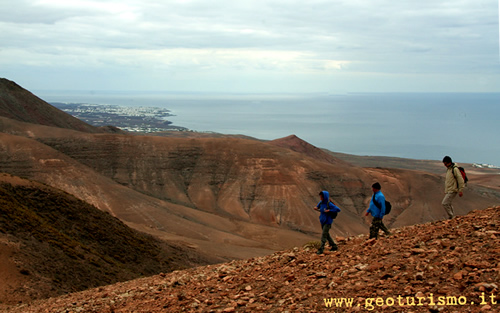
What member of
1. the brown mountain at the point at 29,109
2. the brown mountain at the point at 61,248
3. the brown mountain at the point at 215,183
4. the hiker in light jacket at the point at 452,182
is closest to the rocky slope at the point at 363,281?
the hiker in light jacket at the point at 452,182

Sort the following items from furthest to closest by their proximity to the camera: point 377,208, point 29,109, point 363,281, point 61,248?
point 29,109 < point 61,248 < point 377,208 < point 363,281

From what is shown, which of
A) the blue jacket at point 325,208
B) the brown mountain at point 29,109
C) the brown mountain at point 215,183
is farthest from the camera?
the brown mountain at point 29,109

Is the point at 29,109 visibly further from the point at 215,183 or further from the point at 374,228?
the point at 374,228

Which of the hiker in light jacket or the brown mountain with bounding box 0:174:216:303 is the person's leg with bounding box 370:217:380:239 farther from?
the brown mountain with bounding box 0:174:216:303

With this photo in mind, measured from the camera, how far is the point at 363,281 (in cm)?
813

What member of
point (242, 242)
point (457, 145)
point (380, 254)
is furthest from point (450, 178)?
point (457, 145)

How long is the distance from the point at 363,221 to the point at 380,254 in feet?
191

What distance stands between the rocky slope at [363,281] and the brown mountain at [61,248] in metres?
7.03

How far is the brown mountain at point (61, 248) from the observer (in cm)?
1848

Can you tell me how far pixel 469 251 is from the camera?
8.26 meters

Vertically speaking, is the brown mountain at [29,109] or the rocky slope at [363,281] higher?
the brown mountain at [29,109]

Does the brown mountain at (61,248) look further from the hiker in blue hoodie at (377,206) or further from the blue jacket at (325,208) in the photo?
the hiker in blue hoodie at (377,206)

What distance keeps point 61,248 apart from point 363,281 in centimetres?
1810

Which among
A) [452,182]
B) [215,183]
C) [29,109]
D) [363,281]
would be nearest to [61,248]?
[452,182]
